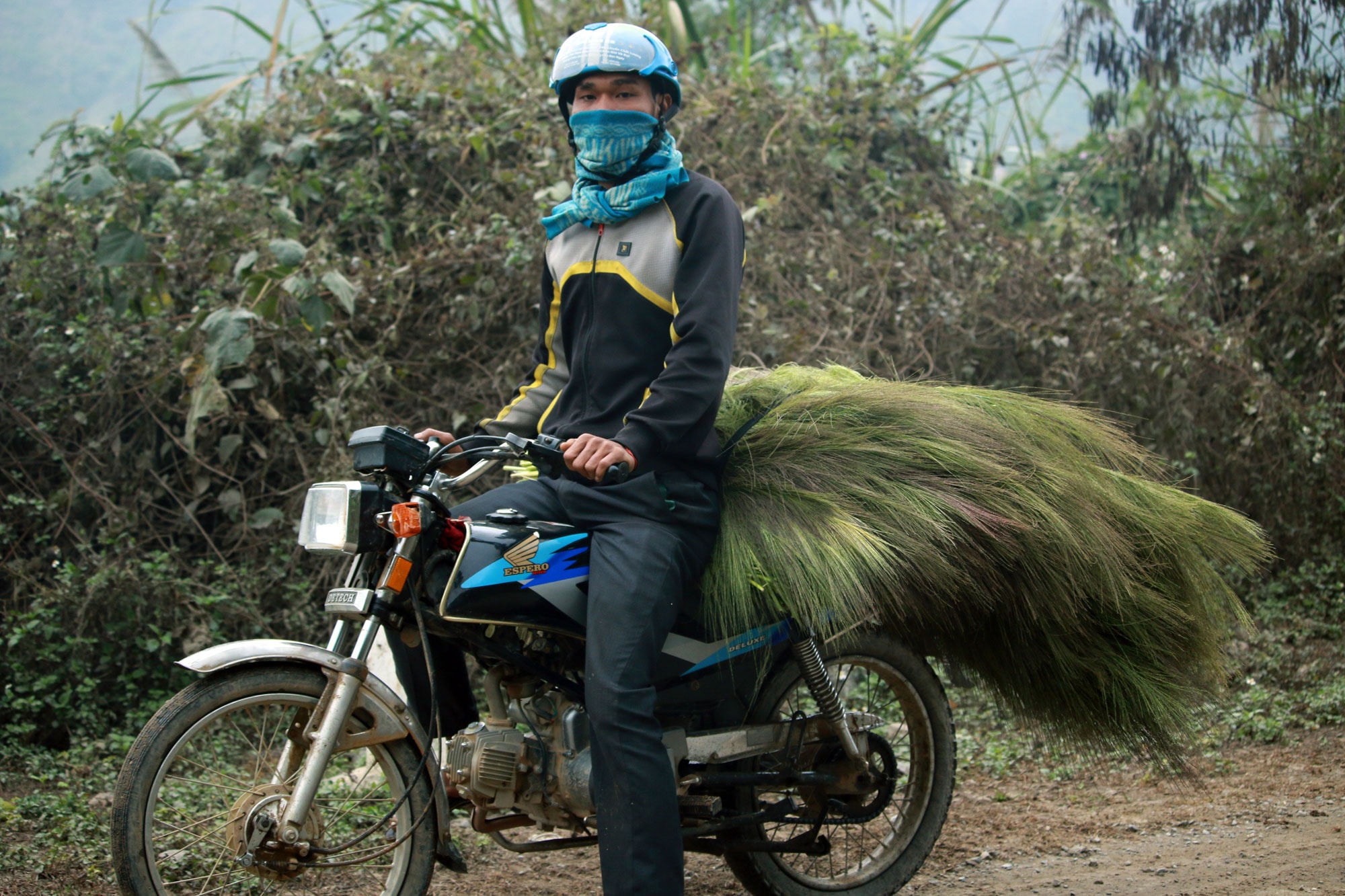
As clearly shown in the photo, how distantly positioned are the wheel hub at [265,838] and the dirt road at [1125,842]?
1.00 meters

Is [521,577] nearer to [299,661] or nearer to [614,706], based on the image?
[614,706]

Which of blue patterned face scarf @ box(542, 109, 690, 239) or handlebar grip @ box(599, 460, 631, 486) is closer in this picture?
handlebar grip @ box(599, 460, 631, 486)

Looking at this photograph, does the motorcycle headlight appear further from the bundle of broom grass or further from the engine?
the bundle of broom grass

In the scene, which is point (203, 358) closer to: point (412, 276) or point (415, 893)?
Result: point (412, 276)

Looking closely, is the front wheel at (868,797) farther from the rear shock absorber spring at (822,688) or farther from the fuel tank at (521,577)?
the fuel tank at (521,577)

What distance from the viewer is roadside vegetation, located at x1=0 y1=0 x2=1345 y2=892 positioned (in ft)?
15.6

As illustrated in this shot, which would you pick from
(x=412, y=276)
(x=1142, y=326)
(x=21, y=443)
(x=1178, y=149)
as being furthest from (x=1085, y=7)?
(x=21, y=443)

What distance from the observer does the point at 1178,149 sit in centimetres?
749

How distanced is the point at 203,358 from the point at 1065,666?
381 cm

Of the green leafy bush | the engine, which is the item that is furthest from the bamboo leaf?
the engine

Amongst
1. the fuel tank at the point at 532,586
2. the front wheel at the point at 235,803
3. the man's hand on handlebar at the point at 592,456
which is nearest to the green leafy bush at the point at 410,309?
the front wheel at the point at 235,803

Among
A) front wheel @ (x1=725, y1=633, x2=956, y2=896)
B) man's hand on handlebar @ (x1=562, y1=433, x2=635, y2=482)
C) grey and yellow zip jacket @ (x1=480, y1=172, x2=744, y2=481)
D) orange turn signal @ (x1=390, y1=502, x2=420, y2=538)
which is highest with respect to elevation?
grey and yellow zip jacket @ (x1=480, y1=172, x2=744, y2=481)

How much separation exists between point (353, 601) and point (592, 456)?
614 mm

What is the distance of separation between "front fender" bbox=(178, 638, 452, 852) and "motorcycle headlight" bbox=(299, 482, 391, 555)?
227 millimetres
